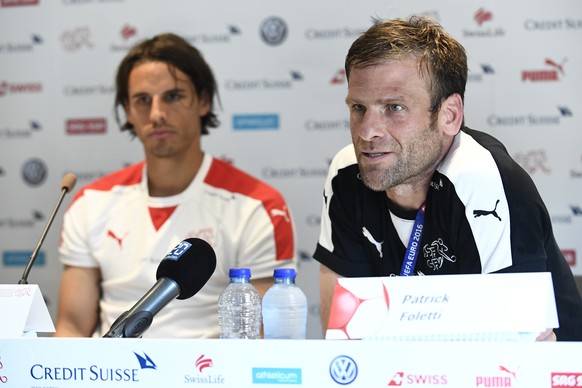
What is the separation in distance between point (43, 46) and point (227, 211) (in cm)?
154

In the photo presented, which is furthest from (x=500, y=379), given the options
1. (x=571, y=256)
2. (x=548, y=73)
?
(x=548, y=73)

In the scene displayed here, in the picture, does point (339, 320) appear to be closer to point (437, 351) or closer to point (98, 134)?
point (437, 351)

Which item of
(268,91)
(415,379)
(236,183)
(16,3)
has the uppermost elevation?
(16,3)

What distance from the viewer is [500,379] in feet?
4.17

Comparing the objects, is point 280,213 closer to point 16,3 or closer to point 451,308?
point 451,308

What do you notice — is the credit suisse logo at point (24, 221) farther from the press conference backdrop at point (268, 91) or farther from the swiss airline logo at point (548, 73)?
the swiss airline logo at point (548, 73)

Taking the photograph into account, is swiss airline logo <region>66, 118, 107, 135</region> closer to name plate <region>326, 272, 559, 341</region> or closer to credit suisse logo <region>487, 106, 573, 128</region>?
credit suisse logo <region>487, 106, 573, 128</region>

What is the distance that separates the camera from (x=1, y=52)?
3922mm

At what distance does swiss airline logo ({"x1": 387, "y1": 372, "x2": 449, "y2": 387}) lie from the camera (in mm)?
1292

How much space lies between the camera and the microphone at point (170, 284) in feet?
4.59

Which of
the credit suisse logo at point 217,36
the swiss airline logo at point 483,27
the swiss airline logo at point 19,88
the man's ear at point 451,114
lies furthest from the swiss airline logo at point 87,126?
the man's ear at point 451,114

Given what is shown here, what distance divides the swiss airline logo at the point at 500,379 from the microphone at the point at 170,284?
0.53 meters

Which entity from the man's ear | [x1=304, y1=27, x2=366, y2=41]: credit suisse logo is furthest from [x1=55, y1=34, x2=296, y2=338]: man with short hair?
the man's ear

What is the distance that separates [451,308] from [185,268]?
478mm
